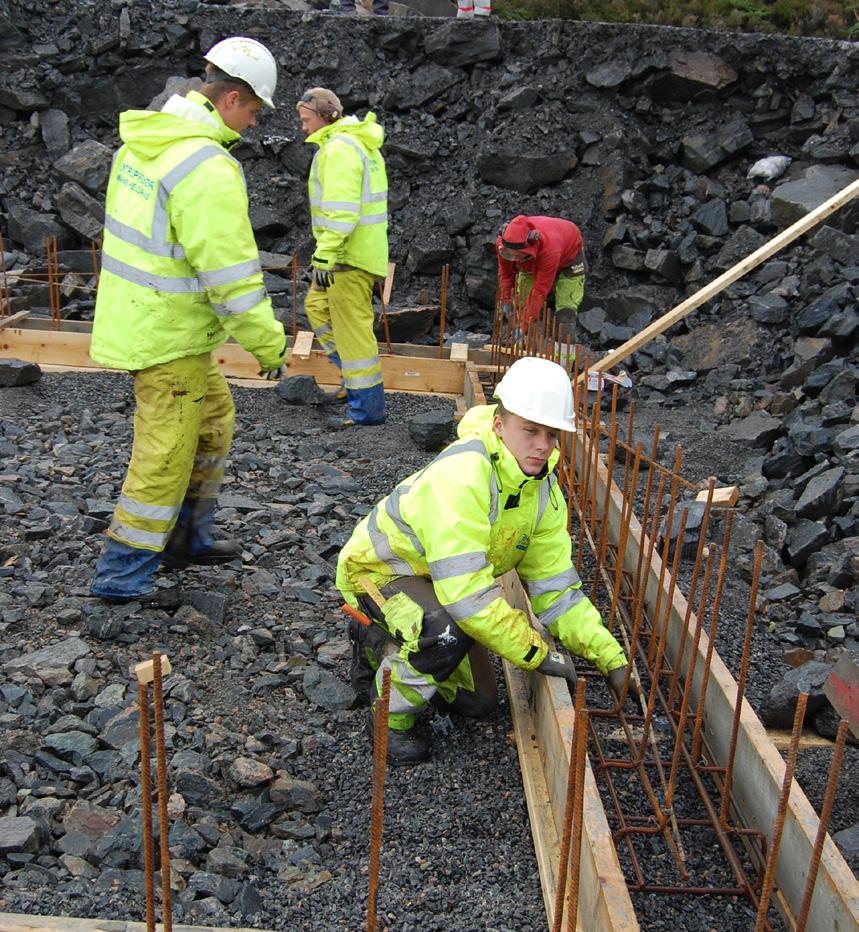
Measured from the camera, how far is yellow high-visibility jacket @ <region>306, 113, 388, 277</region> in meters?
6.84

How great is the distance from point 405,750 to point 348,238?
4.29 meters

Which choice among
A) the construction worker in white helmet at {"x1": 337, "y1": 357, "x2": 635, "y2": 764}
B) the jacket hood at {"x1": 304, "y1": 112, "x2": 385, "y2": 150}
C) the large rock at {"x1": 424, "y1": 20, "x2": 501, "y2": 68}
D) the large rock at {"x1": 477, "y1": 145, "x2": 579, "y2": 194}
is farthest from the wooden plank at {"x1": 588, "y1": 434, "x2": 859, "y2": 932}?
the large rock at {"x1": 424, "y1": 20, "x2": 501, "y2": 68}

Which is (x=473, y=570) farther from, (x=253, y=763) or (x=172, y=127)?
(x=172, y=127)

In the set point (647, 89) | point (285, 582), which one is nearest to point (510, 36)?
point (647, 89)

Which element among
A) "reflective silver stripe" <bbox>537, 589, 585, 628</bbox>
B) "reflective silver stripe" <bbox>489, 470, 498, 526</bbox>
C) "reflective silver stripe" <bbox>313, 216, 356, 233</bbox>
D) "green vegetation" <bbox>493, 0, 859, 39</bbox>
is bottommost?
"reflective silver stripe" <bbox>537, 589, 585, 628</bbox>

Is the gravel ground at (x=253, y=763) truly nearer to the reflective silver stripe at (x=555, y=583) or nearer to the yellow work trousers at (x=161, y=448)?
the yellow work trousers at (x=161, y=448)

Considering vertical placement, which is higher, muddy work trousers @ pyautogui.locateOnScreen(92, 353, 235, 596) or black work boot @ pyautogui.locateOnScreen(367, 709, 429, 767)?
muddy work trousers @ pyautogui.locateOnScreen(92, 353, 235, 596)

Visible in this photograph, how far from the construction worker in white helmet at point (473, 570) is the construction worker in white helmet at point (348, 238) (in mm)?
3555

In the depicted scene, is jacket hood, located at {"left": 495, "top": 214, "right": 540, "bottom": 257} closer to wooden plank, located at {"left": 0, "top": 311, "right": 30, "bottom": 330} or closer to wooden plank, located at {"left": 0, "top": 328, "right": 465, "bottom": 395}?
wooden plank, located at {"left": 0, "top": 328, "right": 465, "bottom": 395}

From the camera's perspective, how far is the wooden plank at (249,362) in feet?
26.6

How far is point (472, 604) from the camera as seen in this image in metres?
3.31

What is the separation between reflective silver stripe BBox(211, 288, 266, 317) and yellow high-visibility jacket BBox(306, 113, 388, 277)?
278 centimetres

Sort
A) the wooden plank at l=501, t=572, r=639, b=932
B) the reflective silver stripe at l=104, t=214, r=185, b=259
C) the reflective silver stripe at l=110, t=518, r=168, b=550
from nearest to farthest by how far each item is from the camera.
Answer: the wooden plank at l=501, t=572, r=639, b=932 → the reflective silver stripe at l=104, t=214, r=185, b=259 → the reflective silver stripe at l=110, t=518, r=168, b=550

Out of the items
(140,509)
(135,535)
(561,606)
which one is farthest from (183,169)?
(561,606)
